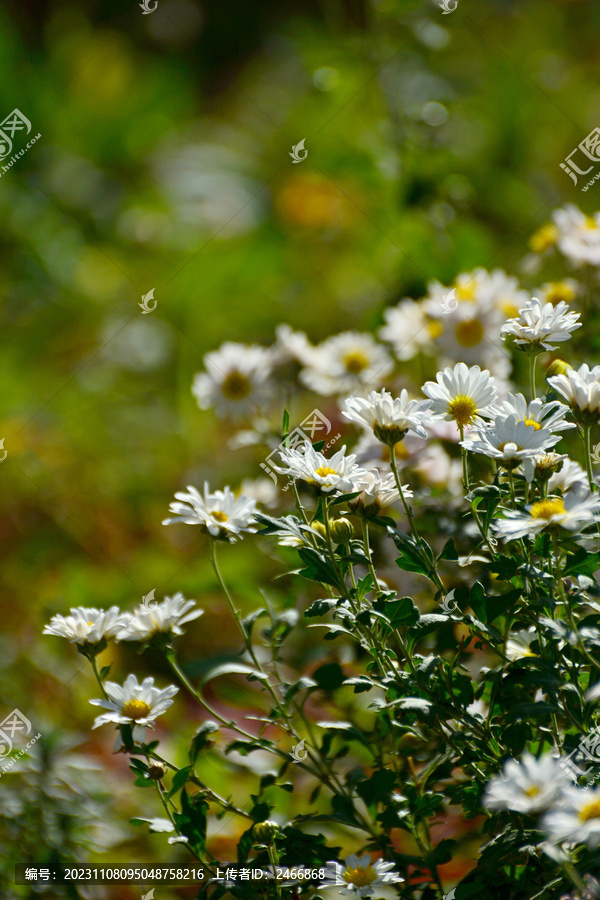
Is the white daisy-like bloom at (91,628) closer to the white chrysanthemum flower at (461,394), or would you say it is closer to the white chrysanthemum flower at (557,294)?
the white chrysanthemum flower at (461,394)

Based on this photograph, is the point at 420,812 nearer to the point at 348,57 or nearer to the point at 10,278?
the point at 348,57

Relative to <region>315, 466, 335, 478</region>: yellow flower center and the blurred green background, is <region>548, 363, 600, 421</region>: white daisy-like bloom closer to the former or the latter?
<region>315, 466, 335, 478</region>: yellow flower center

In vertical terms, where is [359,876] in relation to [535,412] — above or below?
below

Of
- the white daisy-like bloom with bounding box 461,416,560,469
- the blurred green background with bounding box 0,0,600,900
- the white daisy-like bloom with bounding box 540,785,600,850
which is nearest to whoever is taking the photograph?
the white daisy-like bloom with bounding box 540,785,600,850

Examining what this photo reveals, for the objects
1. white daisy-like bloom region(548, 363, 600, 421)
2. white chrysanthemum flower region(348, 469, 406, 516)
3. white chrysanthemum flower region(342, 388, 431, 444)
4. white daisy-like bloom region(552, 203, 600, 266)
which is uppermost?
white daisy-like bloom region(552, 203, 600, 266)

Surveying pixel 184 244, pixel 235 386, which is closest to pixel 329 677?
pixel 235 386

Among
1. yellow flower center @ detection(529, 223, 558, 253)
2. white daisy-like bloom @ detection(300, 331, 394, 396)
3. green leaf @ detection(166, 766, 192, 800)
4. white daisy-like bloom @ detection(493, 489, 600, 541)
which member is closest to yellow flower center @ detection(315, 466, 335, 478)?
white daisy-like bloom @ detection(493, 489, 600, 541)

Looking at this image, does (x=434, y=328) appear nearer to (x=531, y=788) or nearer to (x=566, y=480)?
(x=566, y=480)
